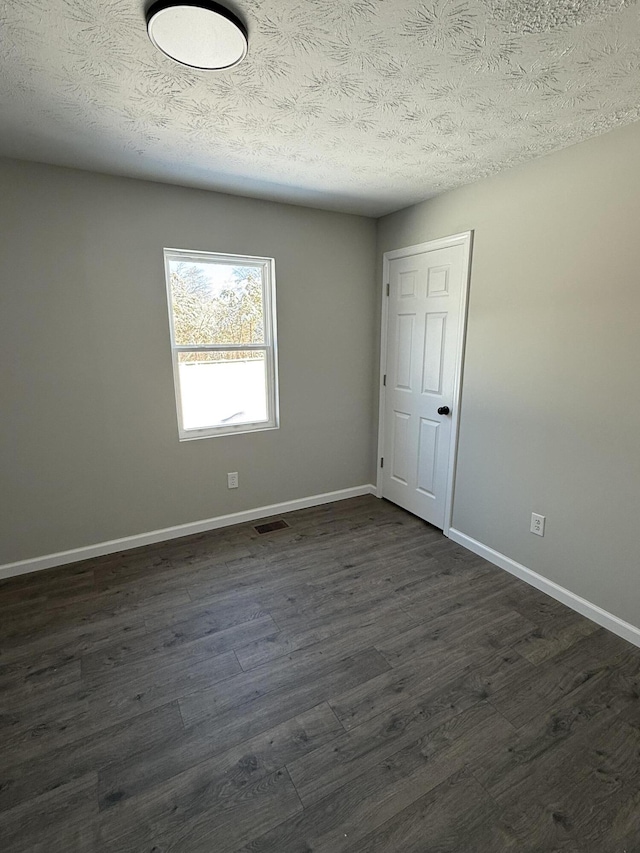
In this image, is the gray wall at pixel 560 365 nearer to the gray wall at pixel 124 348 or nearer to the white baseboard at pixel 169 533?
the gray wall at pixel 124 348

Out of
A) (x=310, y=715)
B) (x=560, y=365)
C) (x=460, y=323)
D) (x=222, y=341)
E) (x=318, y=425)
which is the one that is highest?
(x=460, y=323)

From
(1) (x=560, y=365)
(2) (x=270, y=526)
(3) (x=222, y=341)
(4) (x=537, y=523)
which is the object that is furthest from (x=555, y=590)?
(3) (x=222, y=341)

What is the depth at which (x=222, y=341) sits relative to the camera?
9.77 feet

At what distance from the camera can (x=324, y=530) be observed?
313 centimetres

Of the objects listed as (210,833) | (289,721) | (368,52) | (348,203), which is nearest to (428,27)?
(368,52)

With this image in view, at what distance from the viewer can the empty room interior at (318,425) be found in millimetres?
1284

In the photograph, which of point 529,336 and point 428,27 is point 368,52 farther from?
point 529,336

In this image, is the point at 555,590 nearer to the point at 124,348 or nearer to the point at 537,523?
the point at 537,523

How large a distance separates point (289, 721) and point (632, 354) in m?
2.25

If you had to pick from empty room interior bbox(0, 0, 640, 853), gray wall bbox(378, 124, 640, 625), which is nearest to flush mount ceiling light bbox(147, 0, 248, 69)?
empty room interior bbox(0, 0, 640, 853)

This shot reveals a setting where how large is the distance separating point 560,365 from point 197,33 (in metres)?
2.16

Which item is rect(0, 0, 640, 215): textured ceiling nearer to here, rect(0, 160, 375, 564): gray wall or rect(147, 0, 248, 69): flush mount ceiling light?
rect(147, 0, 248, 69): flush mount ceiling light

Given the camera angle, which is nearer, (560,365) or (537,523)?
(560,365)

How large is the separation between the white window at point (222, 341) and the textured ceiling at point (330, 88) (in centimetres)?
64
